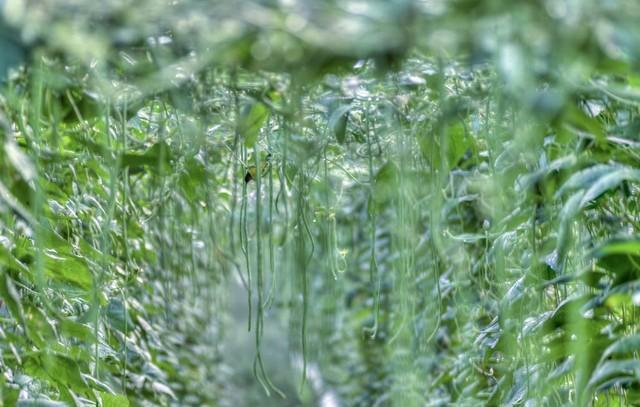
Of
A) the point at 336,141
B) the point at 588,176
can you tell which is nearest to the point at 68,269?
the point at 336,141

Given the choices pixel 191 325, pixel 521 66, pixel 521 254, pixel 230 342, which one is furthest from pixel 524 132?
pixel 230 342

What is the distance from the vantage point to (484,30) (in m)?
0.62

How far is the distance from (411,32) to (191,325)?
2614 millimetres

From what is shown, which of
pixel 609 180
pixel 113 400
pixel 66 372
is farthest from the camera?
pixel 113 400

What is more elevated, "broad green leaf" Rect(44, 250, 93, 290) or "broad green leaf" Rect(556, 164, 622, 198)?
"broad green leaf" Rect(556, 164, 622, 198)

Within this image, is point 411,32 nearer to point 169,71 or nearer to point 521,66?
point 521,66

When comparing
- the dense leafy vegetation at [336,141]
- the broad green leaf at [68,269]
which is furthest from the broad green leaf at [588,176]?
the broad green leaf at [68,269]

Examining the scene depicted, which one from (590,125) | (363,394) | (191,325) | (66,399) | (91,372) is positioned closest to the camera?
(590,125)

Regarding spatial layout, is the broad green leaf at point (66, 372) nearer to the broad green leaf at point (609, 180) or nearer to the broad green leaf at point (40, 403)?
the broad green leaf at point (40, 403)

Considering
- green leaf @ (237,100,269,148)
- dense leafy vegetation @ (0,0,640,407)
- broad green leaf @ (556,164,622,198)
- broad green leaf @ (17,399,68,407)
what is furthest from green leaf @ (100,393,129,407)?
broad green leaf @ (556,164,622,198)

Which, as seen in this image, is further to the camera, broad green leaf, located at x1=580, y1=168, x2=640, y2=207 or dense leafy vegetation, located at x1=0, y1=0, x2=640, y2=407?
broad green leaf, located at x1=580, y1=168, x2=640, y2=207

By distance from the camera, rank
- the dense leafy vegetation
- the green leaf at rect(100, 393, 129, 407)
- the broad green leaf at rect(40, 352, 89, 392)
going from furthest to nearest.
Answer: the green leaf at rect(100, 393, 129, 407) → the broad green leaf at rect(40, 352, 89, 392) → the dense leafy vegetation

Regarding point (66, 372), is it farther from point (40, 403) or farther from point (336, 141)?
point (336, 141)

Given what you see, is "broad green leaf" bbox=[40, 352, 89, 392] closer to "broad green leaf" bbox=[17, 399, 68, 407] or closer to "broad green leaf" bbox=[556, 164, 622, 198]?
"broad green leaf" bbox=[17, 399, 68, 407]
